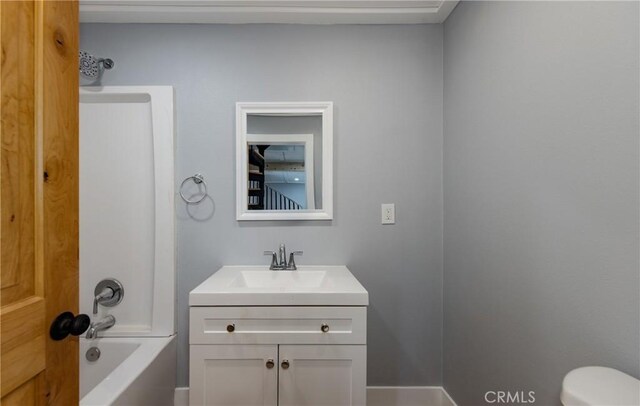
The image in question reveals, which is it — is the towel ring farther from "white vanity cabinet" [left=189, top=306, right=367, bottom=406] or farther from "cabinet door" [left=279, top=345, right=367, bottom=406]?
"cabinet door" [left=279, top=345, right=367, bottom=406]

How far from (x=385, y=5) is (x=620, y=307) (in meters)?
1.65

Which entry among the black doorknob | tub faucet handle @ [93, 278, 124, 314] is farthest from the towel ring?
the black doorknob

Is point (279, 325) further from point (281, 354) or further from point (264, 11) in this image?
point (264, 11)

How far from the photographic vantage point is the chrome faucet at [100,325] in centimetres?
164

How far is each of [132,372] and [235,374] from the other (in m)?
0.47

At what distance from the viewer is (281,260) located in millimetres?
1714

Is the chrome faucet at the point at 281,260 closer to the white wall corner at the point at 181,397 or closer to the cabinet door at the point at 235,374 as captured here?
the cabinet door at the point at 235,374

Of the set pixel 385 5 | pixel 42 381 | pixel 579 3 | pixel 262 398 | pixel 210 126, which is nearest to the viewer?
Result: pixel 42 381

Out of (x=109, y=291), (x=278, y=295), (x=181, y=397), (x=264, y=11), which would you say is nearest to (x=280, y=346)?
(x=278, y=295)

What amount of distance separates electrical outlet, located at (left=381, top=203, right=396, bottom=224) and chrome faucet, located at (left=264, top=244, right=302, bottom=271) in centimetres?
56

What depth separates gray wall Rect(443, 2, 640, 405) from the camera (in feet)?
2.54

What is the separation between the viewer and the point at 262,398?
4.06ft

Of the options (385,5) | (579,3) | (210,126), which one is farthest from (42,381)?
(385,5)

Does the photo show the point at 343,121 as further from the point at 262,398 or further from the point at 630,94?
the point at 262,398
